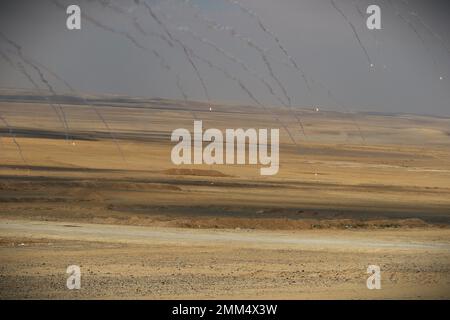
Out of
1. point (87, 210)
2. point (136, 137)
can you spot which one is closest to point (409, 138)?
point (136, 137)

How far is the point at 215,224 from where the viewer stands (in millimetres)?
33000

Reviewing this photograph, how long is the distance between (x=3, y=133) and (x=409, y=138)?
54012 millimetres

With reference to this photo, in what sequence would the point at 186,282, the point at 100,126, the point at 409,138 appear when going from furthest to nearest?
the point at 409,138
the point at 100,126
the point at 186,282

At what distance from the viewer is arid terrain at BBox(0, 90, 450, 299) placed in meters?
21.0

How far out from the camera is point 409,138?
420ft

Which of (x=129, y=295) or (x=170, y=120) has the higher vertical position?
(x=170, y=120)

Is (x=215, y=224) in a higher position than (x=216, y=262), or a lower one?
higher

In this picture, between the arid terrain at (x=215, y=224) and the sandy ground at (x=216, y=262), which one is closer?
the sandy ground at (x=216, y=262)

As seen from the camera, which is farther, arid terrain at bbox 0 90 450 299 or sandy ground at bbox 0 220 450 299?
arid terrain at bbox 0 90 450 299

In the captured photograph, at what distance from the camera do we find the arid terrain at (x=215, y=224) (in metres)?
21.0

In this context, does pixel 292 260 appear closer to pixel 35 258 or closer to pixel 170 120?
pixel 35 258

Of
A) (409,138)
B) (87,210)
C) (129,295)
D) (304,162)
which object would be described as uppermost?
(409,138)

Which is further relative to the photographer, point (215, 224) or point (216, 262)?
point (215, 224)

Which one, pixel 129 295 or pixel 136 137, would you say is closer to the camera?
pixel 129 295
